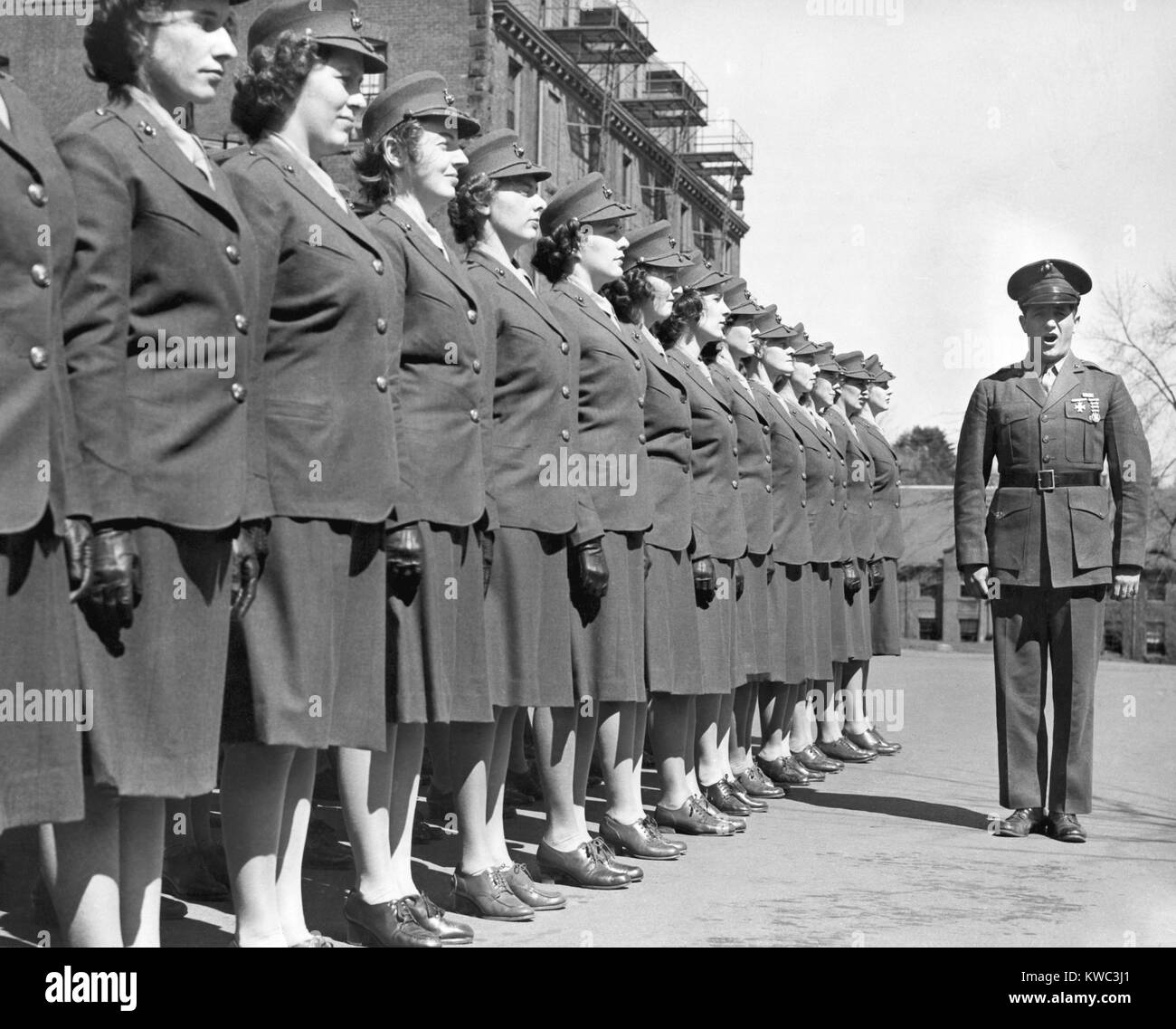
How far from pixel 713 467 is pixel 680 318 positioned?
80cm

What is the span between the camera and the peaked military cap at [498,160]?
6.96 m

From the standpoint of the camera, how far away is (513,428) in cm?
673

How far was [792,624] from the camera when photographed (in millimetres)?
10977

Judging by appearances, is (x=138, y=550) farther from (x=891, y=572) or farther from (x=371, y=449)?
(x=891, y=572)

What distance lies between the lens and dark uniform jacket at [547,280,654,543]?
7449mm

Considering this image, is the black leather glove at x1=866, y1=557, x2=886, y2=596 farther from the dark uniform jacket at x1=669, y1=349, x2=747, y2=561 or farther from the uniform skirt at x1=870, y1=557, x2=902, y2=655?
the dark uniform jacket at x1=669, y1=349, x2=747, y2=561

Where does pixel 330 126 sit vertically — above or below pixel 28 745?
above

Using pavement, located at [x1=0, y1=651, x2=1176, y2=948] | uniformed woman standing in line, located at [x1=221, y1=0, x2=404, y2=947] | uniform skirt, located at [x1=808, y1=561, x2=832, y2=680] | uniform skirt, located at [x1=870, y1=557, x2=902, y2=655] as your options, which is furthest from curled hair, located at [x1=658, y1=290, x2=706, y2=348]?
uniform skirt, located at [x1=870, y1=557, x2=902, y2=655]

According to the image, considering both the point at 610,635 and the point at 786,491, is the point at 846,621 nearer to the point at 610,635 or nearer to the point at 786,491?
the point at 786,491

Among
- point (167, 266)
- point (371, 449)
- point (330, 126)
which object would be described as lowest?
point (371, 449)

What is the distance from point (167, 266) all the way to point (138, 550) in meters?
0.71

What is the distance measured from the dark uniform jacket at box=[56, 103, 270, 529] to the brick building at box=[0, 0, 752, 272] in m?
28.7

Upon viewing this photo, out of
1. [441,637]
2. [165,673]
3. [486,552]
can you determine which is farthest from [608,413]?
[165,673]
